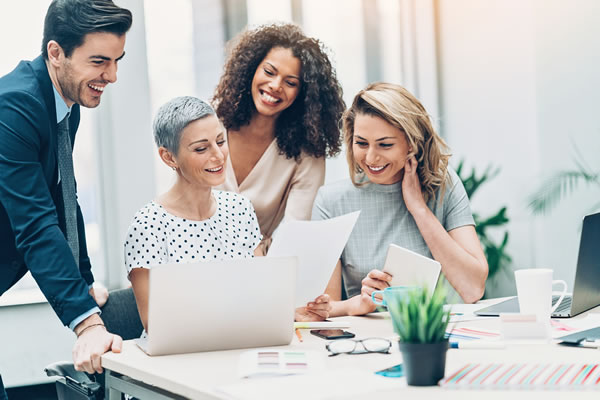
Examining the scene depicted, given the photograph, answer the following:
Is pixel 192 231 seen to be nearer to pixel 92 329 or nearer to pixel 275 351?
pixel 92 329

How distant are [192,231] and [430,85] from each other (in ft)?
8.59

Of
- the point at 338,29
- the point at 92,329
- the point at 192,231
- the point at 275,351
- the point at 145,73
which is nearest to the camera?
the point at 275,351

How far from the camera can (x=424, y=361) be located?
1184mm

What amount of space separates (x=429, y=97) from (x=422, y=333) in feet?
10.7

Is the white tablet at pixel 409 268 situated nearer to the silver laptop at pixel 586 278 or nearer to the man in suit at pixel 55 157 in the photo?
the silver laptop at pixel 586 278

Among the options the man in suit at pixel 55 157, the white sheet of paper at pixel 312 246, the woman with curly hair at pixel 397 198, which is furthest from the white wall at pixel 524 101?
the man in suit at pixel 55 157

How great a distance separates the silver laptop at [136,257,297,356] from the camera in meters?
1.47

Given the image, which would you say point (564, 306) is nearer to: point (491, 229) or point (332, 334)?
point (332, 334)

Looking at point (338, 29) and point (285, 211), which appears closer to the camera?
point (285, 211)

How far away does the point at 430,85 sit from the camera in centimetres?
428

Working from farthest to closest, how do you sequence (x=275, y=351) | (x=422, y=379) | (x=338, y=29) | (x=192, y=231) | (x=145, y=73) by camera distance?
1. (x=338, y=29)
2. (x=145, y=73)
3. (x=192, y=231)
4. (x=275, y=351)
5. (x=422, y=379)

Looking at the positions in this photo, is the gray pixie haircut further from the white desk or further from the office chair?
the white desk

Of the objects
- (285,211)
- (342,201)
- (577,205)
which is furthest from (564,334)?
(577,205)

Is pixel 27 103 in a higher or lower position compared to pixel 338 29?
lower
